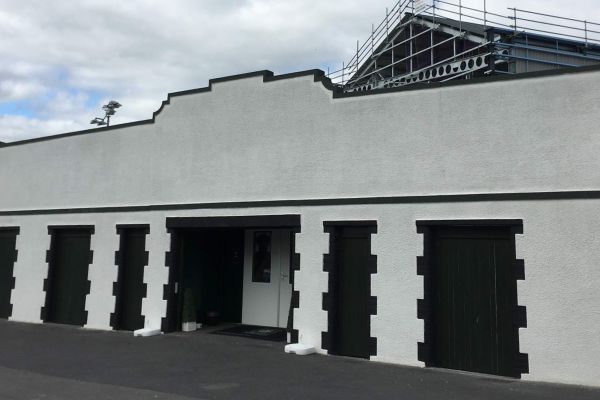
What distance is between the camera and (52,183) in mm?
14320

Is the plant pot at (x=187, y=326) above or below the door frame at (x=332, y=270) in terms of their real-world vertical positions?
below

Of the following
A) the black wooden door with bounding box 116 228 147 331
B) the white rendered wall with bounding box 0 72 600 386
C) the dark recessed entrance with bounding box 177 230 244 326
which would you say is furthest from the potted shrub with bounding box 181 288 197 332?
the black wooden door with bounding box 116 228 147 331

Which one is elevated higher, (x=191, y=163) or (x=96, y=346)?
(x=191, y=163)

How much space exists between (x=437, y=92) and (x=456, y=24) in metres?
9.98

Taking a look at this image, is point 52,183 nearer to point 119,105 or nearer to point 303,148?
point 303,148

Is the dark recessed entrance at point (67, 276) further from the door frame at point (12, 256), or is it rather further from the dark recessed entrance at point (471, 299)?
the dark recessed entrance at point (471, 299)

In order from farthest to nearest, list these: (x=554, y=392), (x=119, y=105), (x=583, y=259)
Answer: (x=119, y=105) → (x=583, y=259) → (x=554, y=392)

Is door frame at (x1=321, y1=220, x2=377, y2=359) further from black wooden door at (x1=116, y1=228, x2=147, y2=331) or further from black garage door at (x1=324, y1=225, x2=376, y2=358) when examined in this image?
black wooden door at (x1=116, y1=228, x2=147, y2=331)

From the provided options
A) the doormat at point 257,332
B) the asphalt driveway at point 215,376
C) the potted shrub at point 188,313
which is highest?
the potted shrub at point 188,313

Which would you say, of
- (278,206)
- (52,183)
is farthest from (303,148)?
(52,183)

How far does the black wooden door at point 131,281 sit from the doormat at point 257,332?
6.85 ft

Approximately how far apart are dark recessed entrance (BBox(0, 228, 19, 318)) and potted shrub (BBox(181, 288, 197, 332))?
6.05 metres

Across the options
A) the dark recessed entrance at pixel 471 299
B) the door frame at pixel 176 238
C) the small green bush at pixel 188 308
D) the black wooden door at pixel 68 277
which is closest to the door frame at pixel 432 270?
the dark recessed entrance at pixel 471 299

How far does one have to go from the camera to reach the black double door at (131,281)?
12.3 metres
